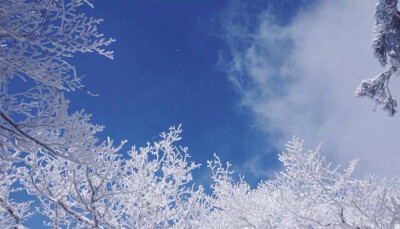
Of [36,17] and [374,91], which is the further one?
[374,91]

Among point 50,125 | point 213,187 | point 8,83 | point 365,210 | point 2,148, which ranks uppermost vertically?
point 213,187

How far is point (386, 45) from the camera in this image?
18.5ft

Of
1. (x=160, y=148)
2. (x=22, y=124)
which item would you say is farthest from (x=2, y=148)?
(x=160, y=148)

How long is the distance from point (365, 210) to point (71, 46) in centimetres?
655

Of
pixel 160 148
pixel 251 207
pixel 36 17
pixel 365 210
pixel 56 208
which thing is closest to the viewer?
pixel 36 17

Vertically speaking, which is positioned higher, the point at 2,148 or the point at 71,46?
the point at 71,46

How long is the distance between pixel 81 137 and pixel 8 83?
1.15m

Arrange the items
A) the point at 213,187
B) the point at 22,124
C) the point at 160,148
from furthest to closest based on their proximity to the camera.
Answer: the point at 213,187
the point at 160,148
the point at 22,124

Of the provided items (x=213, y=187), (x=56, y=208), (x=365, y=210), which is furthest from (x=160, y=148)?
(x=365, y=210)

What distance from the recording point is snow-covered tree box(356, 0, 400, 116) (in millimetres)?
5324

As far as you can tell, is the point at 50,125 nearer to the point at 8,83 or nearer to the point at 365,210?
the point at 8,83

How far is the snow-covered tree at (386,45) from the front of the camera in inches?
210

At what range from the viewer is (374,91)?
21.0 feet

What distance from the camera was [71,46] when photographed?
11.6 ft
